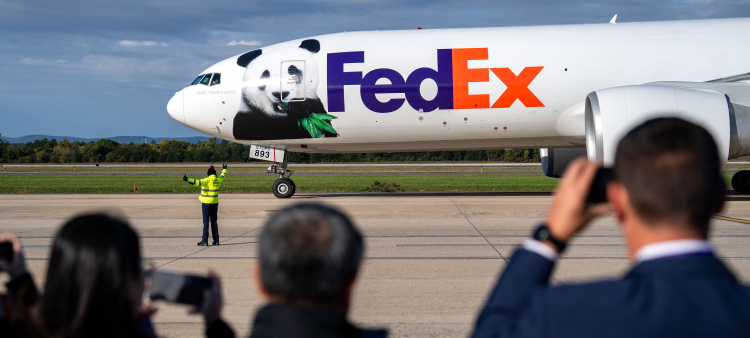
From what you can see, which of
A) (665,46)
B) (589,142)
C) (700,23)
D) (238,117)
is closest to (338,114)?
(238,117)

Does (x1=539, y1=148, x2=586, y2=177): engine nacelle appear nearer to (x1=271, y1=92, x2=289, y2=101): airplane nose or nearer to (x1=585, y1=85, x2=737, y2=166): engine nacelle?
(x1=585, y1=85, x2=737, y2=166): engine nacelle

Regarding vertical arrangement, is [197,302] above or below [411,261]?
above

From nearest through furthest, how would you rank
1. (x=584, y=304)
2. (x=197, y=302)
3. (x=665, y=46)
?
1. (x=584, y=304)
2. (x=197, y=302)
3. (x=665, y=46)

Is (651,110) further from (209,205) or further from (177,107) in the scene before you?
(177,107)

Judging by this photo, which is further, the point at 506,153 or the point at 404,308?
the point at 506,153

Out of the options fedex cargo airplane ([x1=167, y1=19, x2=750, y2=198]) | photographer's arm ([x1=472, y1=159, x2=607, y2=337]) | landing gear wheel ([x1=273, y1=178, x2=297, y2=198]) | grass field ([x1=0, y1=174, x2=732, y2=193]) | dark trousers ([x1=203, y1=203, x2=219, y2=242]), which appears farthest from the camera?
grass field ([x1=0, y1=174, x2=732, y2=193])

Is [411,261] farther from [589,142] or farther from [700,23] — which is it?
[700,23]

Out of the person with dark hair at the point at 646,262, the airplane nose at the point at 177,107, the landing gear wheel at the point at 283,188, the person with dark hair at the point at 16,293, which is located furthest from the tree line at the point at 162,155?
the person with dark hair at the point at 646,262

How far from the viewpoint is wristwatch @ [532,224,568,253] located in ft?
6.35

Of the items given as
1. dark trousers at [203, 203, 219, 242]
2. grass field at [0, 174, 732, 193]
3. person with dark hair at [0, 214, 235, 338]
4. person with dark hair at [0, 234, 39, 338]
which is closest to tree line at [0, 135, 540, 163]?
grass field at [0, 174, 732, 193]

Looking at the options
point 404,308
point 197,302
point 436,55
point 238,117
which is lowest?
point 404,308

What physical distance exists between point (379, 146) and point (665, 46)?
29.8 ft

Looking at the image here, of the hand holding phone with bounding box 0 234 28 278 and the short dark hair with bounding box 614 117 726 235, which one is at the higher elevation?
the short dark hair with bounding box 614 117 726 235

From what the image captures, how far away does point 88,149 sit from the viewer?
90000 millimetres
